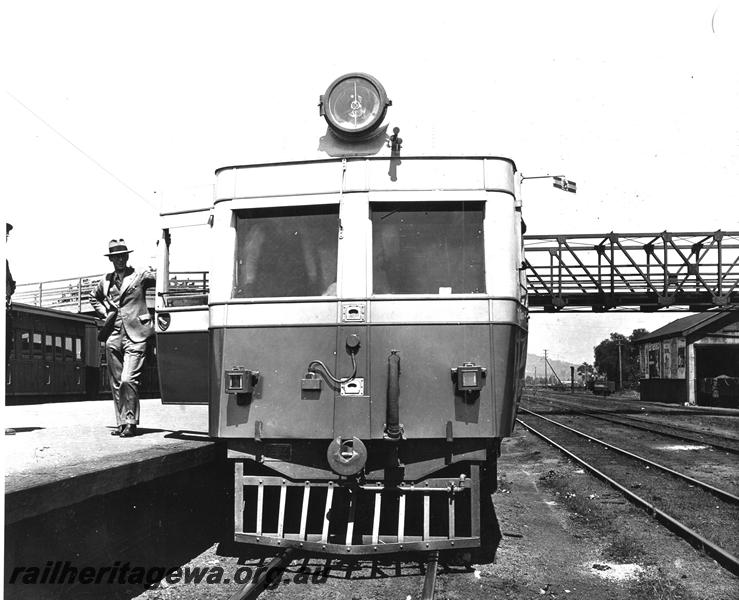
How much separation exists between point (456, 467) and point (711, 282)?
2152 centimetres

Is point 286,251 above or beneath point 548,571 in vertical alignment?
above

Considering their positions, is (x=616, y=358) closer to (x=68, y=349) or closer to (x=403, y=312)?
(x=68, y=349)

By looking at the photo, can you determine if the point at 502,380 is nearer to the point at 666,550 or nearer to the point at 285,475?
the point at 285,475

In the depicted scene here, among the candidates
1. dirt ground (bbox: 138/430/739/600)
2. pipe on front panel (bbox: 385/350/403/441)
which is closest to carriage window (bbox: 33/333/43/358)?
dirt ground (bbox: 138/430/739/600)

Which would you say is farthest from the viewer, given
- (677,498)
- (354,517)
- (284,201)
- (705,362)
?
(705,362)

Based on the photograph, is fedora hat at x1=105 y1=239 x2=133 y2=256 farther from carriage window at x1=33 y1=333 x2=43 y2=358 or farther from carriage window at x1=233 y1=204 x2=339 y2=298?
carriage window at x1=33 y1=333 x2=43 y2=358

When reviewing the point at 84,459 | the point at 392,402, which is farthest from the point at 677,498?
the point at 84,459

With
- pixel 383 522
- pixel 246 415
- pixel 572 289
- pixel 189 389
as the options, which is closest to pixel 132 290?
pixel 189 389

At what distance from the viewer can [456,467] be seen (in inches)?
210

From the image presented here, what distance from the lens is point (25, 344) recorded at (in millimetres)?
16172

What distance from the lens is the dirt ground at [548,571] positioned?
4723 mm

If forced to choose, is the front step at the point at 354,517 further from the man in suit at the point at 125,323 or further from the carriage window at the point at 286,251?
the man in suit at the point at 125,323

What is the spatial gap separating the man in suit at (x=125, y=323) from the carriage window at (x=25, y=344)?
10.7 m

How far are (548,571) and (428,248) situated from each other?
2590 mm
